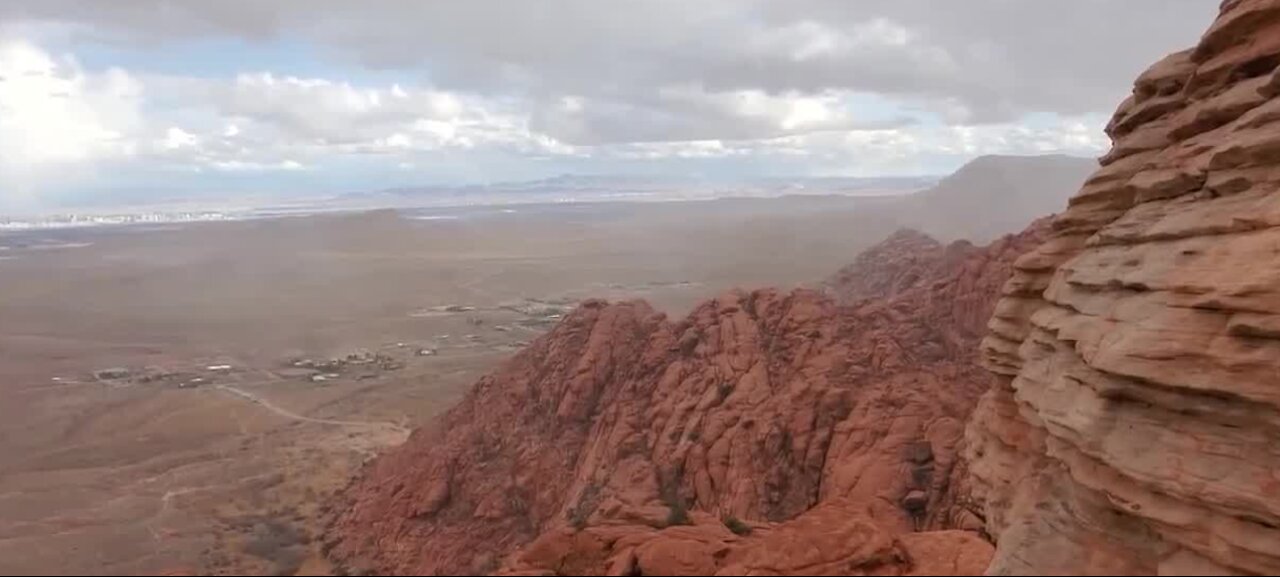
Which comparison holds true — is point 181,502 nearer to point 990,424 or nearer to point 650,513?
point 650,513

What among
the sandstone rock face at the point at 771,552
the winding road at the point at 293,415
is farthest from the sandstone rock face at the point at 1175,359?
the winding road at the point at 293,415

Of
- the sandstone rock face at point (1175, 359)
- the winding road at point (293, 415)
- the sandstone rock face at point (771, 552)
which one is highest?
the sandstone rock face at point (1175, 359)

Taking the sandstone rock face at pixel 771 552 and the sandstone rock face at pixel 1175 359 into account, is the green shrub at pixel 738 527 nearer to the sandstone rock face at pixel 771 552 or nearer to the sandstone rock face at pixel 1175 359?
the sandstone rock face at pixel 771 552

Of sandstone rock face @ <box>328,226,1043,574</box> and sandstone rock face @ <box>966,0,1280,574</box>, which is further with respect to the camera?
sandstone rock face @ <box>328,226,1043,574</box>

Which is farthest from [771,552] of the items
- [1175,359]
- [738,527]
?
[1175,359]

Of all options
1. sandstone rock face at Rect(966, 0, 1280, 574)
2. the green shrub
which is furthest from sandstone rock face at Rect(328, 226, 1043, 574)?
sandstone rock face at Rect(966, 0, 1280, 574)

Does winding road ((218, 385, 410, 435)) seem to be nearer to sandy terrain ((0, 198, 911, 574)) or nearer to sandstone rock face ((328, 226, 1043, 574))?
sandy terrain ((0, 198, 911, 574))

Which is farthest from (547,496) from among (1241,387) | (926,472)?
(1241,387)
